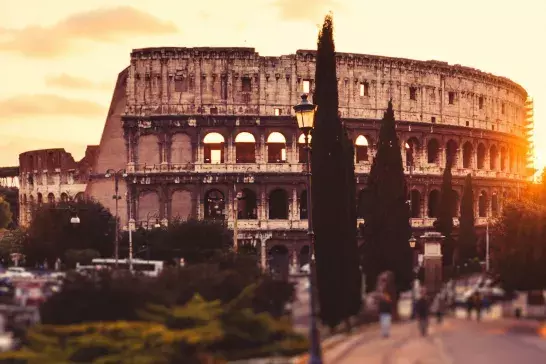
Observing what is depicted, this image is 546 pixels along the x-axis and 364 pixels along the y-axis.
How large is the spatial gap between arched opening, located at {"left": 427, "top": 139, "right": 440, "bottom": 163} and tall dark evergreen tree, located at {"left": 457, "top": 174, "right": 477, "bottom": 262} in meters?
7.38

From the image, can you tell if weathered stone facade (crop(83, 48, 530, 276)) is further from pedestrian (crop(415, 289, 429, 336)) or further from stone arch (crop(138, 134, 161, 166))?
pedestrian (crop(415, 289, 429, 336))

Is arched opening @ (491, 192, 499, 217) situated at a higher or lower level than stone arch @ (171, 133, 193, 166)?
lower

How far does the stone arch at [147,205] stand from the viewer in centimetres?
6369

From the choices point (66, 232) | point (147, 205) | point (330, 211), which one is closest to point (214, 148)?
point (147, 205)

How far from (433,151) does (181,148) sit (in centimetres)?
2059

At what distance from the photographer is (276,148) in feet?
214

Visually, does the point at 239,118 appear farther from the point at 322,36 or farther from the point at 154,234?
the point at 322,36

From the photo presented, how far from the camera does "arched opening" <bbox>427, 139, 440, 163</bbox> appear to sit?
70312 mm

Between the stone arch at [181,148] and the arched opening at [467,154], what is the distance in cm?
2380

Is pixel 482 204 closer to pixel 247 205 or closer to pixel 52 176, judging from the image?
pixel 247 205

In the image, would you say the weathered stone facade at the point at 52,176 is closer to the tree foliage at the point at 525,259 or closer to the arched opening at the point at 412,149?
the arched opening at the point at 412,149

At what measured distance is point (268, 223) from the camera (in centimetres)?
6256

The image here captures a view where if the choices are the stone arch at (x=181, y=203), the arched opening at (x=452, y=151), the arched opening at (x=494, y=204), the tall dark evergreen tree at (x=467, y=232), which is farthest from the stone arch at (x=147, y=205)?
the arched opening at (x=494, y=204)

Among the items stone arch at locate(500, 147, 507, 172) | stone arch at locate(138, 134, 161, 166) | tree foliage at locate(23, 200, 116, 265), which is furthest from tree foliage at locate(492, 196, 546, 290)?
stone arch at locate(500, 147, 507, 172)
